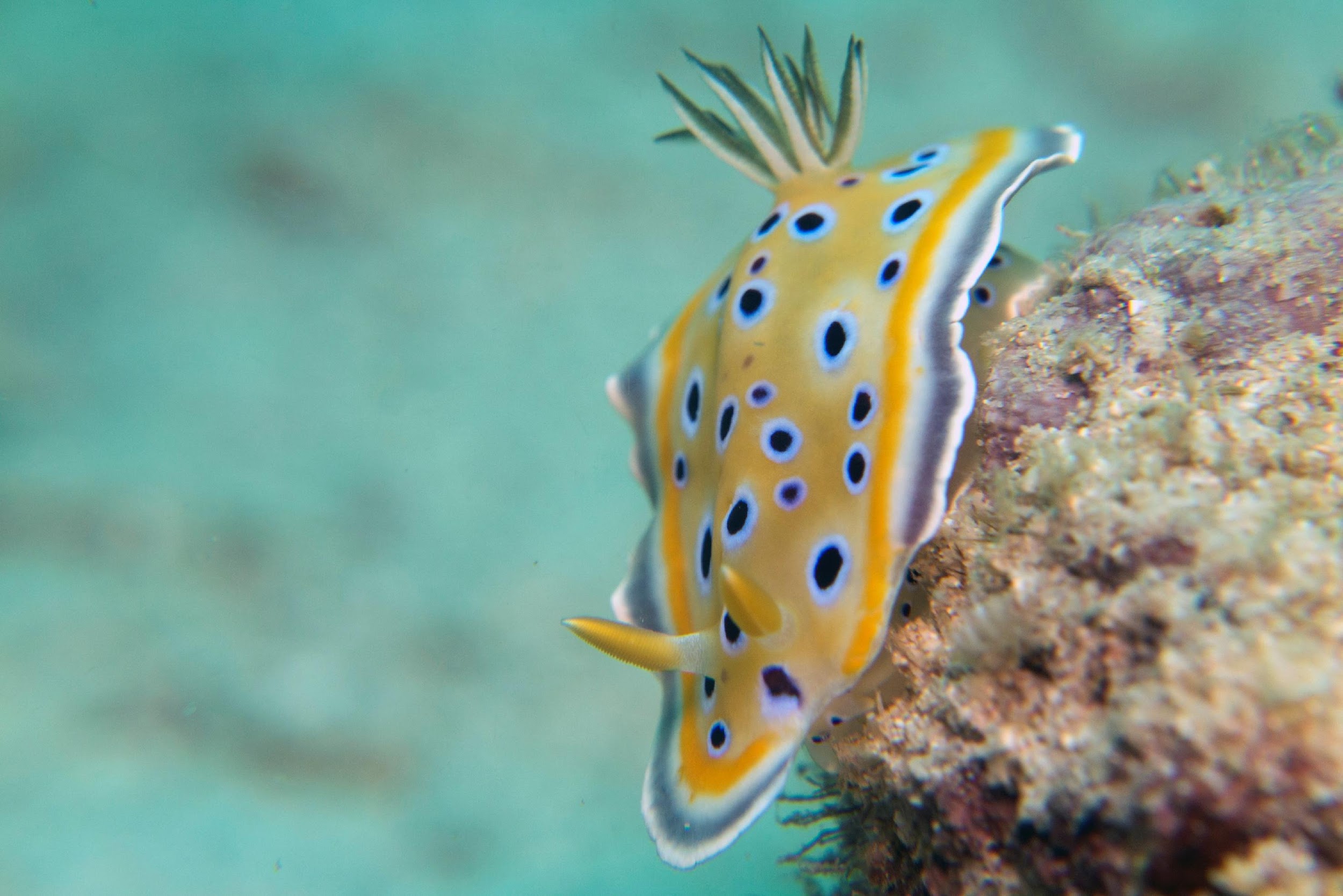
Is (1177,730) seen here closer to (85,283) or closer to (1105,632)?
(1105,632)

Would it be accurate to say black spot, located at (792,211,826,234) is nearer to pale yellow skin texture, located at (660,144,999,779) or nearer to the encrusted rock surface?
pale yellow skin texture, located at (660,144,999,779)

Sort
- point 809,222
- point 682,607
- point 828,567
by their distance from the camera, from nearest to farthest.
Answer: point 828,567 < point 682,607 < point 809,222

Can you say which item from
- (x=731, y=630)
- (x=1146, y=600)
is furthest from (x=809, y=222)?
(x=1146, y=600)

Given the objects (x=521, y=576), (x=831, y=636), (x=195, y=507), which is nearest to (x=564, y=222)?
(x=521, y=576)

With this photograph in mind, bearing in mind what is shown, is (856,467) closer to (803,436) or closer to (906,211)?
(803,436)

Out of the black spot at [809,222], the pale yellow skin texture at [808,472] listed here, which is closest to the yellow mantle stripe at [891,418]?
the pale yellow skin texture at [808,472]

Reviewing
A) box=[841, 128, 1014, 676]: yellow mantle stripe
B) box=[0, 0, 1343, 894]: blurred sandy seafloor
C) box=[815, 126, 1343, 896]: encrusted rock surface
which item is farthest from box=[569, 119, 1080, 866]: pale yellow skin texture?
box=[0, 0, 1343, 894]: blurred sandy seafloor
